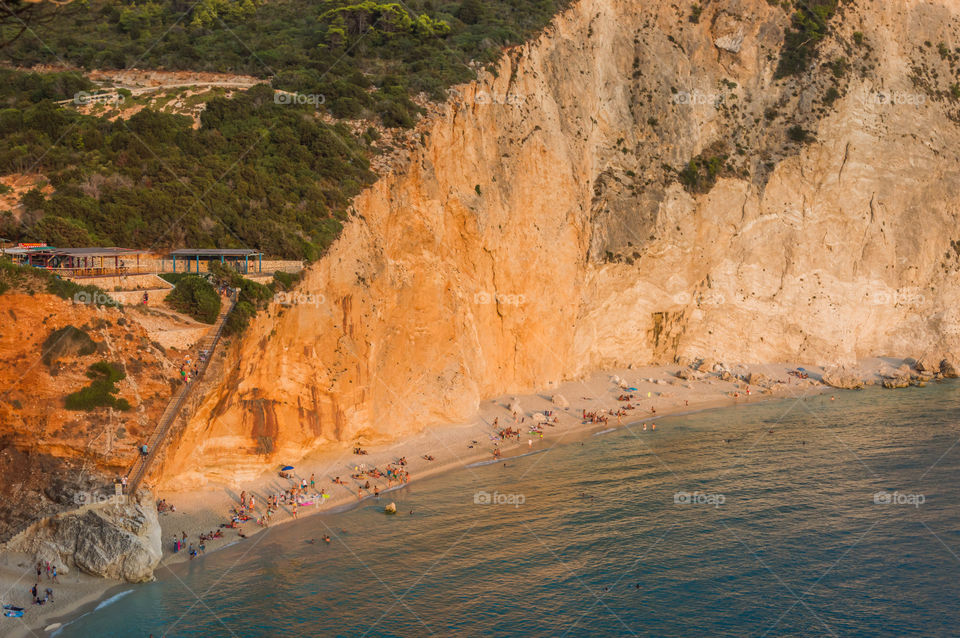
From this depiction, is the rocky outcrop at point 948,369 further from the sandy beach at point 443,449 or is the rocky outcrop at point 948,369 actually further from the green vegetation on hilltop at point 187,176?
the green vegetation on hilltop at point 187,176

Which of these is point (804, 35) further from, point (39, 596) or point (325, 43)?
point (39, 596)

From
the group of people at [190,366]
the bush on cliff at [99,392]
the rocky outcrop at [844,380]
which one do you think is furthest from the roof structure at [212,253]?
the rocky outcrop at [844,380]

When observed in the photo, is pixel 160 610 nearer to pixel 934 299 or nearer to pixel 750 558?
pixel 750 558

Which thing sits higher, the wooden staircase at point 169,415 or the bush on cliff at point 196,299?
the bush on cliff at point 196,299

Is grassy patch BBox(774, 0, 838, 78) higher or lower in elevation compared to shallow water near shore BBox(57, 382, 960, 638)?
higher

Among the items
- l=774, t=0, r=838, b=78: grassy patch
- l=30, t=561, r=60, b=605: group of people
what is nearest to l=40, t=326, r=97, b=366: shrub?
l=30, t=561, r=60, b=605: group of people

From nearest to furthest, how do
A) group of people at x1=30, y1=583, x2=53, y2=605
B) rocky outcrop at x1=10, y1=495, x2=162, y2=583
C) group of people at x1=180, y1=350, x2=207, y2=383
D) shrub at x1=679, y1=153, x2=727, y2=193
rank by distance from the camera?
group of people at x1=30, y1=583, x2=53, y2=605, rocky outcrop at x1=10, y1=495, x2=162, y2=583, group of people at x1=180, y1=350, x2=207, y2=383, shrub at x1=679, y1=153, x2=727, y2=193

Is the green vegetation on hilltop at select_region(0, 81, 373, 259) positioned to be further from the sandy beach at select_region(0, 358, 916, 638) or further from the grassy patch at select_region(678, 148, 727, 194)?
the grassy patch at select_region(678, 148, 727, 194)
